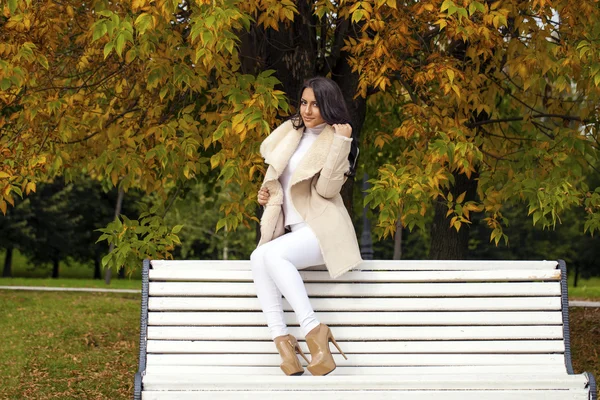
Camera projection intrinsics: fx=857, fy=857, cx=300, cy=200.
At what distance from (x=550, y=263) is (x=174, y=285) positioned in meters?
2.22

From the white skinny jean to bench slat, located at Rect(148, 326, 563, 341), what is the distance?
0.86 feet

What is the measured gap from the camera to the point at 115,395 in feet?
27.2

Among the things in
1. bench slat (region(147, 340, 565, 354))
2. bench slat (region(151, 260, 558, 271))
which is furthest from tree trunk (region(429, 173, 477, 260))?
bench slat (region(147, 340, 565, 354))

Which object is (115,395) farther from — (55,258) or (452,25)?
(55,258)

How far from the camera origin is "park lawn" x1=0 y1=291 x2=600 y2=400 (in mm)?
8555

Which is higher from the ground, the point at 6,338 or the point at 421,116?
the point at 421,116

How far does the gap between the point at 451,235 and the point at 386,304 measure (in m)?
5.50

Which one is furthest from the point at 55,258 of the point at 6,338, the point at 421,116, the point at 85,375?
the point at 421,116

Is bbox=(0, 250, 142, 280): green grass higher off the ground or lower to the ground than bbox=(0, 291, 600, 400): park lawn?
lower

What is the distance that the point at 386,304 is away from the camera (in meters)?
5.04

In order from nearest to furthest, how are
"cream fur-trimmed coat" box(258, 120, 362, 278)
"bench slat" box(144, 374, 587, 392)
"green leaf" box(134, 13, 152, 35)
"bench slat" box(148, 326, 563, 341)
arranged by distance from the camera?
"bench slat" box(144, 374, 587, 392), "cream fur-trimmed coat" box(258, 120, 362, 278), "bench slat" box(148, 326, 563, 341), "green leaf" box(134, 13, 152, 35)

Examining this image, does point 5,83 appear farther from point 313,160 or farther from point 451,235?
point 451,235

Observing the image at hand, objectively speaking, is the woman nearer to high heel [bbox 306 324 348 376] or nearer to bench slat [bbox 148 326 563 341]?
Result: high heel [bbox 306 324 348 376]

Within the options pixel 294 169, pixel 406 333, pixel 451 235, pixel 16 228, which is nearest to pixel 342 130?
pixel 294 169
